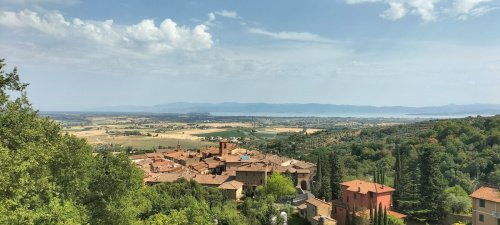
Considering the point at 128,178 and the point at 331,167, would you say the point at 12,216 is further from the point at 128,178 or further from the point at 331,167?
the point at 331,167

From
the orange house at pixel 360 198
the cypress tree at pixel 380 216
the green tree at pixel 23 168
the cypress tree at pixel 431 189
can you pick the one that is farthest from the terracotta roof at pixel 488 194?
the green tree at pixel 23 168

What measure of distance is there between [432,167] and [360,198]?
353 inches

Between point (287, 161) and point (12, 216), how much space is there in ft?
219

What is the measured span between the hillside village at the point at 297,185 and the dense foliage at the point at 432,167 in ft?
9.15

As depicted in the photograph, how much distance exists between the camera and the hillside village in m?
40.9

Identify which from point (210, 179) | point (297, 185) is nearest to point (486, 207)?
point (297, 185)

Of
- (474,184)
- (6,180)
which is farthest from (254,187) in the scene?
(6,180)

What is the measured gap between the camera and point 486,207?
39.4 meters

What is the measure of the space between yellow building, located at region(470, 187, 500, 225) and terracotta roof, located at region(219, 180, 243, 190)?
29885 millimetres

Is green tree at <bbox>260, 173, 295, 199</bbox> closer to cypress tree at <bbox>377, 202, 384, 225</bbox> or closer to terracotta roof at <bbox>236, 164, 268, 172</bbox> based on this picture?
terracotta roof at <bbox>236, 164, 268, 172</bbox>

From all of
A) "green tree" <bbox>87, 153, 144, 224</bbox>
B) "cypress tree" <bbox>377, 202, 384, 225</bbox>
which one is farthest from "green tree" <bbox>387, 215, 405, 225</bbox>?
"green tree" <bbox>87, 153, 144, 224</bbox>

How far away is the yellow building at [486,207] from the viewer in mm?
38656

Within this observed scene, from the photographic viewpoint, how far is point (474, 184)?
54312 millimetres

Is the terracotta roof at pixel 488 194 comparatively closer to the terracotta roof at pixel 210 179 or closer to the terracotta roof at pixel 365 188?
the terracotta roof at pixel 365 188
